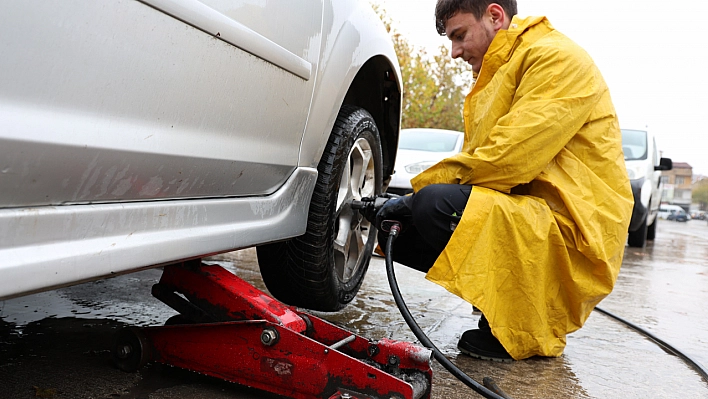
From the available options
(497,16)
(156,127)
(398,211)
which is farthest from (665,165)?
(156,127)

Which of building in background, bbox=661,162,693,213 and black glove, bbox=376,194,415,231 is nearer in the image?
black glove, bbox=376,194,415,231

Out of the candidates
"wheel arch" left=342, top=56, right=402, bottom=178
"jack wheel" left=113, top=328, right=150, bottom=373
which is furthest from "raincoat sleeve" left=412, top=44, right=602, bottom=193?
"jack wheel" left=113, top=328, right=150, bottom=373

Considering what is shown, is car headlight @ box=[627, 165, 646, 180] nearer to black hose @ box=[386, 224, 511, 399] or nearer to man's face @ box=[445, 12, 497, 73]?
man's face @ box=[445, 12, 497, 73]

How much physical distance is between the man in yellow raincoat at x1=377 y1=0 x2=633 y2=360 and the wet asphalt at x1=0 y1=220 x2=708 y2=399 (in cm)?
17

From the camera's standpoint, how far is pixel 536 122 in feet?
6.63

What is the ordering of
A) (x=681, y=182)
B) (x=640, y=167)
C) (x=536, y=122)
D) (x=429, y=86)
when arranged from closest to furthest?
(x=536, y=122) < (x=640, y=167) < (x=429, y=86) < (x=681, y=182)

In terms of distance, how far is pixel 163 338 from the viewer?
1676 mm

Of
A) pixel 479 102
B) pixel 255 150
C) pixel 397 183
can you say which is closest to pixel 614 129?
pixel 479 102

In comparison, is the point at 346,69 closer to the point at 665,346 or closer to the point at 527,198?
the point at 527,198

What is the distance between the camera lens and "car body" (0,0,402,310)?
99cm

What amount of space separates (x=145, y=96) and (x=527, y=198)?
1.33 metres

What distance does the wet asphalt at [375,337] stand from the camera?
1.66m

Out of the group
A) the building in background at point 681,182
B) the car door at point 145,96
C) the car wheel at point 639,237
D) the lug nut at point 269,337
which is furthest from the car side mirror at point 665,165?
the building in background at point 681,182

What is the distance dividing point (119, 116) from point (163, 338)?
75 centimetres
